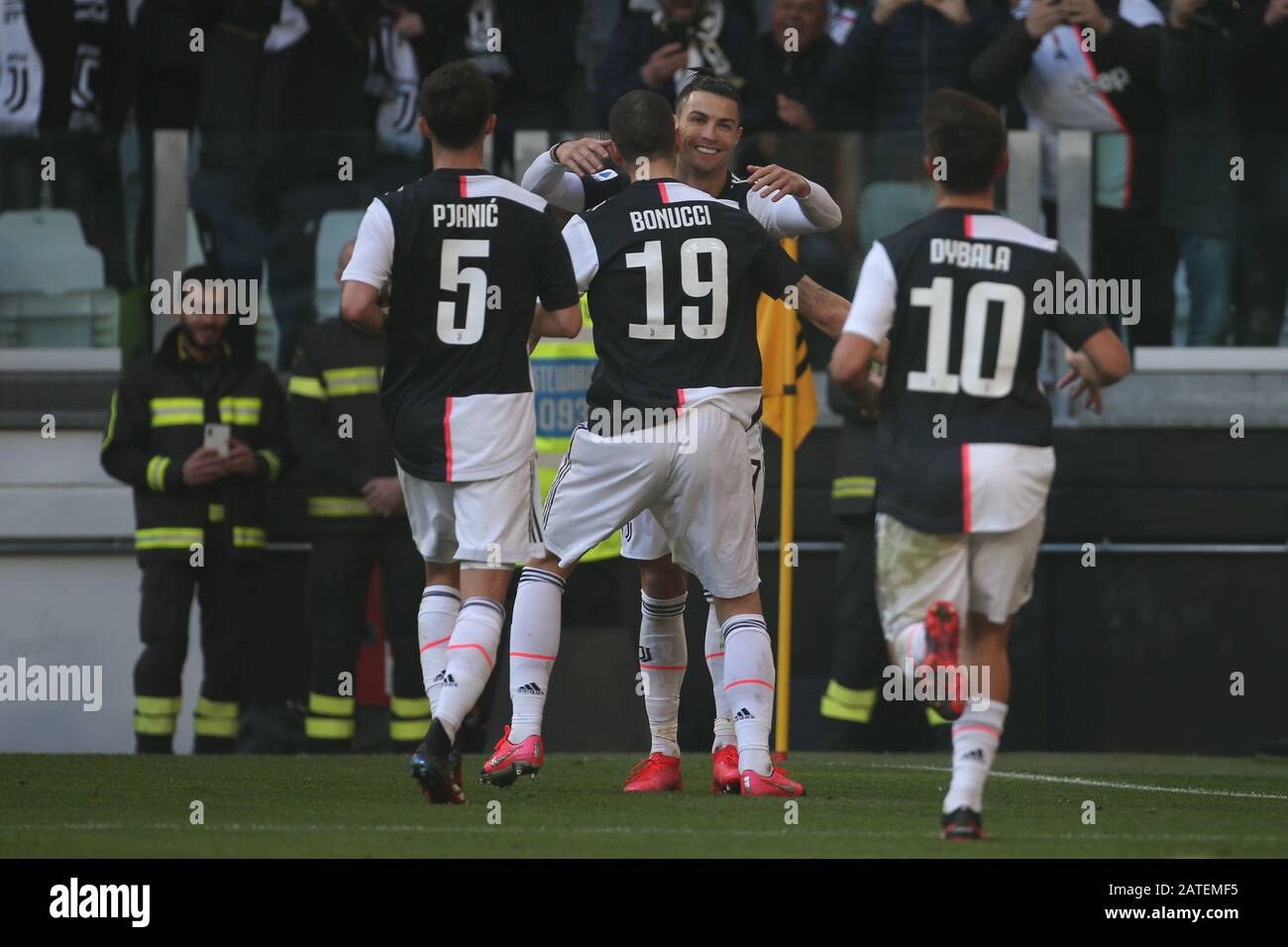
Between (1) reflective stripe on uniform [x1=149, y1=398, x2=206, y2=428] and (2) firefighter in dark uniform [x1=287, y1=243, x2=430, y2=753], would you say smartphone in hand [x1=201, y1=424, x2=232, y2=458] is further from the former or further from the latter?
(2) firefighter in dark uniform [x1=287, y1=243, x2=430, y2=753]

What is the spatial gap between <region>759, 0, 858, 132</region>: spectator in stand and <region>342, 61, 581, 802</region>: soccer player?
491 centimetres

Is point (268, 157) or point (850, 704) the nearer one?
point (850, 704)

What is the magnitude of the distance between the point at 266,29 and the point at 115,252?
4.99ft

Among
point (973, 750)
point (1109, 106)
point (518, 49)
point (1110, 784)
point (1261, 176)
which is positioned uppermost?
point (518, 49)

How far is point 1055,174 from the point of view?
11.2 metres

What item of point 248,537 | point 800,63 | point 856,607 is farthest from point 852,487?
point 248,537

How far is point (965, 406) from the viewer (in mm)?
5660

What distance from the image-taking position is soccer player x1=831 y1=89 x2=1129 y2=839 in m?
5.57

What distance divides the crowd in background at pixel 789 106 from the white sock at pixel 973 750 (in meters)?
5.92

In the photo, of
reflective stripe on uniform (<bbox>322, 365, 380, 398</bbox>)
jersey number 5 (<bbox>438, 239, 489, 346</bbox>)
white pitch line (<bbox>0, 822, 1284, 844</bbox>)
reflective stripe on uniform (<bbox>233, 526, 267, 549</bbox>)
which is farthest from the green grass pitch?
reflective stripe on uniform (<bbox>322, 365, 380, 398</bbox>)

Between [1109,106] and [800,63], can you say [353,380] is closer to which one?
[800,63]

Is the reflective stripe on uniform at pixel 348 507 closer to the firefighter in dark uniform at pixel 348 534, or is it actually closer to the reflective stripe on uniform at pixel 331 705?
the firefighter in dark uniform at pixel 348 534

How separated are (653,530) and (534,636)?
1.76ft
